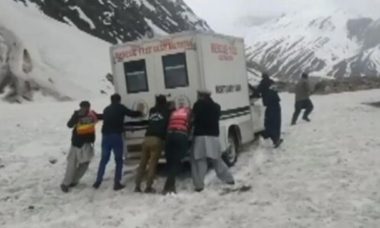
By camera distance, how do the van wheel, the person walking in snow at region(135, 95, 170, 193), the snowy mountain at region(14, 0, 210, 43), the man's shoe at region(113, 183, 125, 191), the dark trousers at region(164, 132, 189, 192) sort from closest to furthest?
the dark trousers at region(164, 132, 189, 192) → the person walking in snow at region(135, 95, 170, 193) → the man's shoe at region(113, 183, 125, 191) → the van wheel → the snowy mountain at region(14, 0, 210, 43)

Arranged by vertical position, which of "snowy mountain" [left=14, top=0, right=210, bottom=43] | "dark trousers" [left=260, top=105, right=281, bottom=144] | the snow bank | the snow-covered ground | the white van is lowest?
the snow-covered ground

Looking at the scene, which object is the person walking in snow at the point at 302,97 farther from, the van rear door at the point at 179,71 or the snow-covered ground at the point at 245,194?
the van rear door at the point at 179,71

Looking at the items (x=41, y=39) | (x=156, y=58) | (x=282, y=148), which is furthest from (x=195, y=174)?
(x=41, y=39)

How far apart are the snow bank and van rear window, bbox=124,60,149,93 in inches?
1089

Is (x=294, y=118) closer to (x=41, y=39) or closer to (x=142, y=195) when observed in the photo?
(x=142, y=195)

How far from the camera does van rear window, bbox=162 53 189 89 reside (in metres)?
13.6

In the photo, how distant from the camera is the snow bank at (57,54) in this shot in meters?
43.7

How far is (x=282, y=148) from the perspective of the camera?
1619 centimetres

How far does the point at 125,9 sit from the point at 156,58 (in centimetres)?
6931

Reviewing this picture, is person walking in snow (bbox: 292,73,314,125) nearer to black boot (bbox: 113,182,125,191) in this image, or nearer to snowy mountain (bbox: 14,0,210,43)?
black boot (bbox: 113,182,125,191)

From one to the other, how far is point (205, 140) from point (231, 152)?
2438 mm

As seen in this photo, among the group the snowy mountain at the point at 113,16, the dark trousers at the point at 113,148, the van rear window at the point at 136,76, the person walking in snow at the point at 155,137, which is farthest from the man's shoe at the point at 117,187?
the snowy mountain at the point at 113,16

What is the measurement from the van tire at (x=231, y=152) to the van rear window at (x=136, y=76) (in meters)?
2.29

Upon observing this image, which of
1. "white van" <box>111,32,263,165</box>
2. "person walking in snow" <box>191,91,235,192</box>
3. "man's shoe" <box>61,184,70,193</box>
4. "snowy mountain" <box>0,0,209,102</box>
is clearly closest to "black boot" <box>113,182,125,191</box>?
"man's shoe" <box>61,184,70,193</box>
